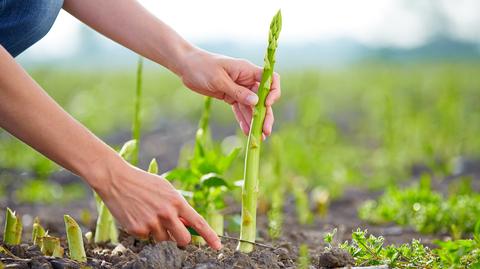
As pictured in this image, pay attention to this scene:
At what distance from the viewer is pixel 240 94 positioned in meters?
2.43

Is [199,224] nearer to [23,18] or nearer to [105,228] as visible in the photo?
[105,228]

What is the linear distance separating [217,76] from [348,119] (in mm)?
9099

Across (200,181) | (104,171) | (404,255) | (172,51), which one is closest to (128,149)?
(200,181)

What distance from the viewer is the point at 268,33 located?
94.9 inches

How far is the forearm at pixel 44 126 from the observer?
1893 mm

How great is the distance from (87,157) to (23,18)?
78 cm

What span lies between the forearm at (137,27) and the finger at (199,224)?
692mm

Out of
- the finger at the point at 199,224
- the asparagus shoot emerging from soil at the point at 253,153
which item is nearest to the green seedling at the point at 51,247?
the finger at the point at 199,224

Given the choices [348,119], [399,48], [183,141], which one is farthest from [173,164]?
[399,48]

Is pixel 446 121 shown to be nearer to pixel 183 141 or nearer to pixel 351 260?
pixel 183 141

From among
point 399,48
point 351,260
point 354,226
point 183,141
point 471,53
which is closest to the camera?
point 351,260

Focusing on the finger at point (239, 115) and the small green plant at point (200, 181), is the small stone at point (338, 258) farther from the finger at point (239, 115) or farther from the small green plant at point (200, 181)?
the small green plant at point (200, 181)

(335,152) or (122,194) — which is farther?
(335,152)

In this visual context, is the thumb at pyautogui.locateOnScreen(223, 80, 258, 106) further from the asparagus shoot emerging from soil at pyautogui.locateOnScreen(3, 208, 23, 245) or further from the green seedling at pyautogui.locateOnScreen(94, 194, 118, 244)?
the asparagus shoot emerging from soil at pyautogui.locateOnScreen(3, 208, 23, 245)
